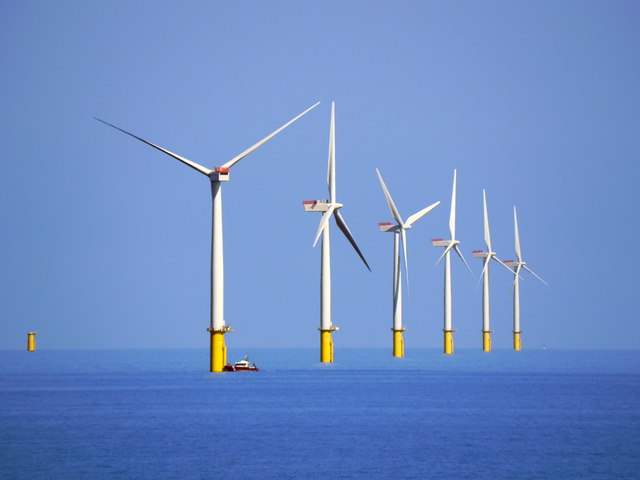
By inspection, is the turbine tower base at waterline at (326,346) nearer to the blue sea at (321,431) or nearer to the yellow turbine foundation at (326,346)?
the yellow turbine foundation at (326,346)

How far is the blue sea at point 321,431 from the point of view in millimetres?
69812

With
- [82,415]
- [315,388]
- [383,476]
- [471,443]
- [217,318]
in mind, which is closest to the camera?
[383,476]

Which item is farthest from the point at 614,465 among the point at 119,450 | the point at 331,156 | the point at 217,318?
the point at 331,156

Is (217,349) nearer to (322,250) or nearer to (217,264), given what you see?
(217,264)

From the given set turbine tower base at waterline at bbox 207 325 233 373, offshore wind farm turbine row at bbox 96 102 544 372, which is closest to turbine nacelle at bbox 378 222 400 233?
offshore wind farm turbine row at bbox 96 102 544 372

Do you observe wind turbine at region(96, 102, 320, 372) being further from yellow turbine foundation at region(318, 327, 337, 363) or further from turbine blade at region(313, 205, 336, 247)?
yellow turbine foundation at region(318, 327, 337, 363)

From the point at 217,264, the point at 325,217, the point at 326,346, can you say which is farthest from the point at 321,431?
the point at 326,346

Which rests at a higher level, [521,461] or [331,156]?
[331,156]

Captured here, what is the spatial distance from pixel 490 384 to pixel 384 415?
4756cm

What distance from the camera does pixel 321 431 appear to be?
292 feet

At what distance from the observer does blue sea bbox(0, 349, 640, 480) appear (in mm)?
69812

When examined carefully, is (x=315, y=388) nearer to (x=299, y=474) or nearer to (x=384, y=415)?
(x=384, y=415)

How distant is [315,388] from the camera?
137 m

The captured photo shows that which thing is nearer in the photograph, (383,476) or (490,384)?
(383,476)
